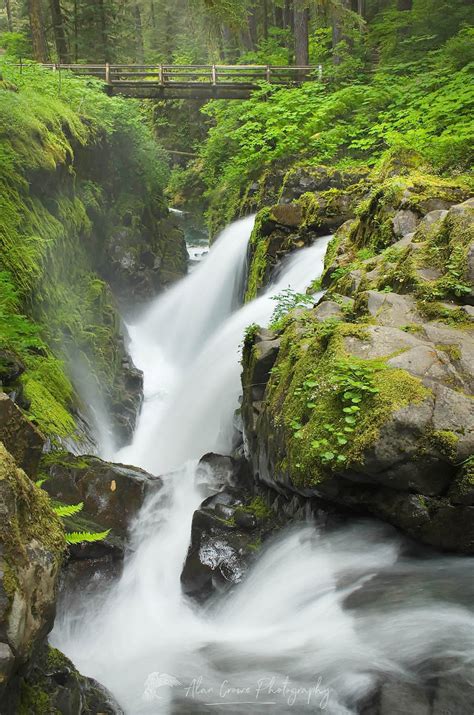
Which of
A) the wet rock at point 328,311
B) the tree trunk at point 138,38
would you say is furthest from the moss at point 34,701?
the tree trunk at point 138,38

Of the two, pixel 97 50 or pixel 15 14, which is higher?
pixel 15 14

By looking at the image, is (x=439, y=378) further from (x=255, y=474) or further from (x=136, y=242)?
(x=136, y=242)

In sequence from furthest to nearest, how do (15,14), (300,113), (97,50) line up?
(15,14)
(97,50)
(300,113)

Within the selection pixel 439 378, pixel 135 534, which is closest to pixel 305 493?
pixel 439 378

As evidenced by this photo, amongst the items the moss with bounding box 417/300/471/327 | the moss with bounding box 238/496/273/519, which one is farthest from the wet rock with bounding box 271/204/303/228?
the moss with bounding box 238/496/273/519

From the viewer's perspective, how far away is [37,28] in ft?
55.0

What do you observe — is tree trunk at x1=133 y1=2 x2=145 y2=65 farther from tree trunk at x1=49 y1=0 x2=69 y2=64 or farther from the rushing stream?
the rushing stream

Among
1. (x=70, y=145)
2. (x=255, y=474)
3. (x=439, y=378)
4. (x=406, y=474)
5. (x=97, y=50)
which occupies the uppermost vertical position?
(x=97, y=50)

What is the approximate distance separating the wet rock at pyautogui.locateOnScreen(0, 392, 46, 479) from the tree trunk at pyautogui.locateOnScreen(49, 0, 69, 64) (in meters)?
18.7

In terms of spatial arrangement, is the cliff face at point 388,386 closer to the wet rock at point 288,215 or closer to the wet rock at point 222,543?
the wet rock at point 222,543

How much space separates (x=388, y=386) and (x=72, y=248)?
8.33m

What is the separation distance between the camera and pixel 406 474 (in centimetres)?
414

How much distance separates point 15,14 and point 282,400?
123 ft

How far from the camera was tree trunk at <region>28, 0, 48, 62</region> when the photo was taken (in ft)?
53.5
